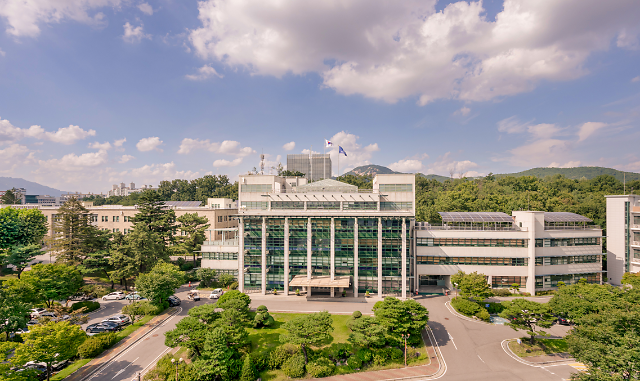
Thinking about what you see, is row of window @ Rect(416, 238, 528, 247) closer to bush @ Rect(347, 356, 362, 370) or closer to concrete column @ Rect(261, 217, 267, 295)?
bush @ Rect(347, 356, 362, 370)

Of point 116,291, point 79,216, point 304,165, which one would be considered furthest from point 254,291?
point 304,165

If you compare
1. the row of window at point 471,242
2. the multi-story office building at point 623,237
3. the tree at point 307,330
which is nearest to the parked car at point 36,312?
the tree at point 307,330

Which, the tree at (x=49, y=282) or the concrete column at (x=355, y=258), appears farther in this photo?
the concrete column at (x=355, y=258)

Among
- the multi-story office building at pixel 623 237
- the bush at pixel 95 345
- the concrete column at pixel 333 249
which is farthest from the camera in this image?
the multi-story office building at pixel 623 237

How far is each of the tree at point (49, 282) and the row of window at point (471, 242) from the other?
60937 mm

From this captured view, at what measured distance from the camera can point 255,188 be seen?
56.3 m

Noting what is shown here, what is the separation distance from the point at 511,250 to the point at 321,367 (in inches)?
1736

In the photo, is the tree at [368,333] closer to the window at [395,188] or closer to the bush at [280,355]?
the bush at [280,355]

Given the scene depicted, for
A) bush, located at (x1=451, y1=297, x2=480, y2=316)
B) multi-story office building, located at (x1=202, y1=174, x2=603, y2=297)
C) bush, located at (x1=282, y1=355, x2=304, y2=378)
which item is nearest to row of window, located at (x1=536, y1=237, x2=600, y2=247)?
multi-story office building, located at (x1=202, y1=174, x2=603, y2=297)

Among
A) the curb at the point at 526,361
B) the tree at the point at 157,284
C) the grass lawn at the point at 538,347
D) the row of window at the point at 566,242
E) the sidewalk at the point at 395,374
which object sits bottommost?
the sidewalk at the point at 395,374

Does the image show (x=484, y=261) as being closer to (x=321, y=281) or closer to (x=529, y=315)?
(x=529, y=315)

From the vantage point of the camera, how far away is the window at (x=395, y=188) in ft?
174

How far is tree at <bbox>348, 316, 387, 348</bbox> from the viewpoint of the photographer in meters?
32.0

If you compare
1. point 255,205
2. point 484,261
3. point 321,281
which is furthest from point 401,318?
point 255,205
